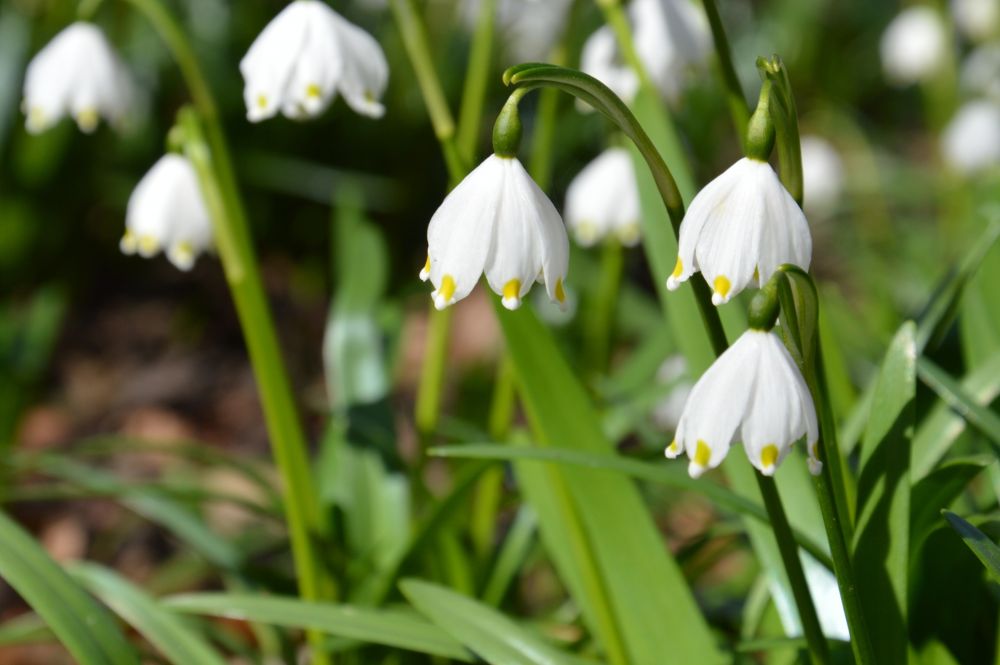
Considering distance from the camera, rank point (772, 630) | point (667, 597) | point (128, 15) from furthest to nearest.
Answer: point (128, 15), point (772, 630), point (667, 597)

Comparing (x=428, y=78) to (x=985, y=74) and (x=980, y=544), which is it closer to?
(x=980, y=544)

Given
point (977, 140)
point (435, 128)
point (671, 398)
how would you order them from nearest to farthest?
point (435, 128)
point (671, 398)
point (977, 140)

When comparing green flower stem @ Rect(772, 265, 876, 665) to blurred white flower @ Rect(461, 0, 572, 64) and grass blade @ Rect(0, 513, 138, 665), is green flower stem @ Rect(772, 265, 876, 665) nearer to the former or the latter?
grass blade @ Rect(0, 513, 138, 665)

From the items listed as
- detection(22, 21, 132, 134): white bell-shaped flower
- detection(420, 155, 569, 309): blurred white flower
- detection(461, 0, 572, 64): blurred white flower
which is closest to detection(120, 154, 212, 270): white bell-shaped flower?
detection(22, 21, 132, 134): white bell-shaped flower

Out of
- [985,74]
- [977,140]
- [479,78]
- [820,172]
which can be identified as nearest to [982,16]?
[985,74]

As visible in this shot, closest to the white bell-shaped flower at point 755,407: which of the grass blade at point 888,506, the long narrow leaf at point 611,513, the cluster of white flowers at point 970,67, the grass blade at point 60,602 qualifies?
the grass blade at point 888,506

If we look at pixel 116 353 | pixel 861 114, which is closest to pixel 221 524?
pixel 116 353

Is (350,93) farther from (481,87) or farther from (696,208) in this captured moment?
(696,208)
